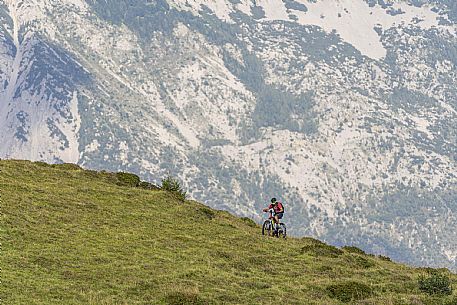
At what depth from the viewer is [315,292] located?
4034 cm

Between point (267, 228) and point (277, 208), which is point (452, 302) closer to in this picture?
point (277, 208)

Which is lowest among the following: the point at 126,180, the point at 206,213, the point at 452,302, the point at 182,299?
the point at 182,299

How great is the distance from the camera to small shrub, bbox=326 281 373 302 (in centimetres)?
3994

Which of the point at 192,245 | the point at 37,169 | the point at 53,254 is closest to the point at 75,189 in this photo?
the point at 37,169

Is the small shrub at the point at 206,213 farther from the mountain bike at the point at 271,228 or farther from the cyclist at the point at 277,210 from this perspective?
the cyclist at the point at 277,210

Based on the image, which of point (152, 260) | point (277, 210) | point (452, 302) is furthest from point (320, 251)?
point (452, 302)

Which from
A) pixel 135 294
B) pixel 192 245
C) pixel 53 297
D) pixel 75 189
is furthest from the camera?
pixel 75 189

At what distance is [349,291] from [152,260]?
10225mm

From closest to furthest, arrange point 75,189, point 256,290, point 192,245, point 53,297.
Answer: point 53,297 → point 256,290 → point 192,245 → point 75,189

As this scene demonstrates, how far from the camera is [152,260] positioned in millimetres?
43250

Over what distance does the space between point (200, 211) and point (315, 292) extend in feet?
72.2

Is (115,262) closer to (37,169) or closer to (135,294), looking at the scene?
(135,294)

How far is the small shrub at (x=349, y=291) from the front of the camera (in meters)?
39.9

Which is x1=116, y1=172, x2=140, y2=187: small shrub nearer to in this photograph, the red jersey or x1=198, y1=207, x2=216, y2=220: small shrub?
x1=198, y1=207, x2=216, y2=220: small shrub
